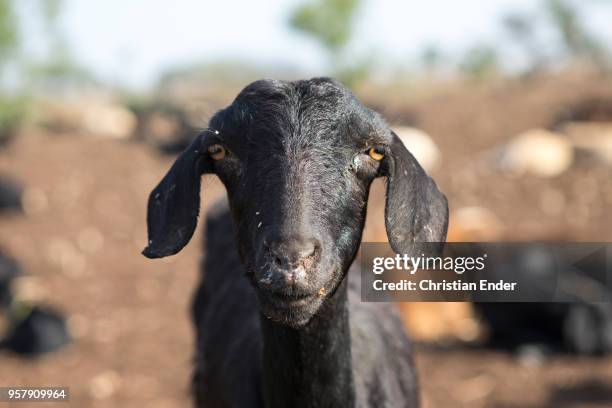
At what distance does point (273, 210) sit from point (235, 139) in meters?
0.50

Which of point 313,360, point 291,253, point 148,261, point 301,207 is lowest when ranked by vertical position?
point 313,360

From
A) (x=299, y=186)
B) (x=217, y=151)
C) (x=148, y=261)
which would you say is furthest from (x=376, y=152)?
(x=148, y=261)

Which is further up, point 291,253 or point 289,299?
point 291,253

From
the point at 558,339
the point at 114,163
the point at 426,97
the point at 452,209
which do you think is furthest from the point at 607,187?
the point at 426,97

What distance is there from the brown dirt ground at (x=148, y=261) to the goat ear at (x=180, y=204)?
0.49m

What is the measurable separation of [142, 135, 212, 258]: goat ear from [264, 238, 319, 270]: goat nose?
2.31 feet

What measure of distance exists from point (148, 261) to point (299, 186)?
9.87 metres

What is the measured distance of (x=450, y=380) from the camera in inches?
336

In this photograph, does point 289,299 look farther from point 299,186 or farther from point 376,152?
point 376,152

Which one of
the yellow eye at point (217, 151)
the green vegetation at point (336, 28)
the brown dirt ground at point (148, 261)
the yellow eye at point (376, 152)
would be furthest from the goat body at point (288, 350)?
the green vegetation at point (336, 28)

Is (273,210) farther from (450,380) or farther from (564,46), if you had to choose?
(564,46)

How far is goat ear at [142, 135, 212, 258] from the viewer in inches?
132

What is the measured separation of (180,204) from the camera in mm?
3381

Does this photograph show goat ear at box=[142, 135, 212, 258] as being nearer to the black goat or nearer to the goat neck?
the black goat
